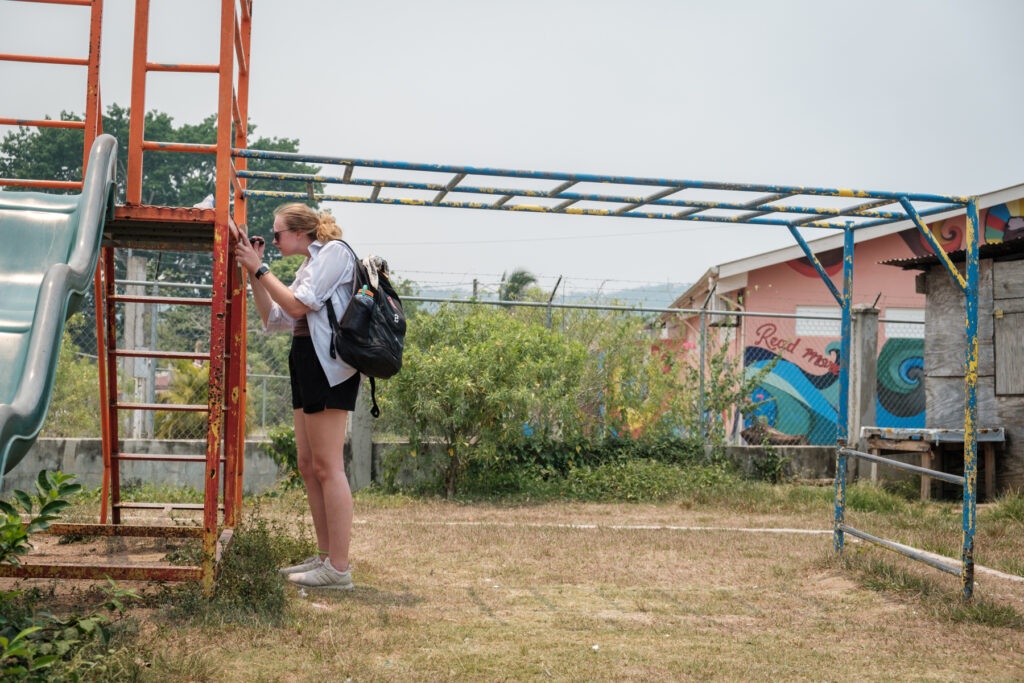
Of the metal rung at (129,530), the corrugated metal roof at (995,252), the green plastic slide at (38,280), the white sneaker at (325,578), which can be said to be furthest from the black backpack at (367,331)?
the corrugated metal roof at (995,252)

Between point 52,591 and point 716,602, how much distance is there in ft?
11.1

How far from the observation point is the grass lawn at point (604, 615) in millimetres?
3508

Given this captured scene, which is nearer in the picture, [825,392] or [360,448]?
[360,448]

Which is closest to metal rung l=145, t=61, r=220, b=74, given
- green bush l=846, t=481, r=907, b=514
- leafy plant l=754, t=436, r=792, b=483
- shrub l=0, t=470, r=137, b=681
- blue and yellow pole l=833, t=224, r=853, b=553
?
shrub l=0, t=470, r=137, b=681

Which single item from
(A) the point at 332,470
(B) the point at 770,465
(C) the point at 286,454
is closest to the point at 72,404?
(C) the point at 286,454

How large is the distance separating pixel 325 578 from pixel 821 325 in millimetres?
13594

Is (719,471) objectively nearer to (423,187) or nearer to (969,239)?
(969,239)

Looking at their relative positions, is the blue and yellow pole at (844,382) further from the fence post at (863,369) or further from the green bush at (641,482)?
the fence post at (863,369)

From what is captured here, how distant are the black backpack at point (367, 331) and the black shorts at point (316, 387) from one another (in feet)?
0.42

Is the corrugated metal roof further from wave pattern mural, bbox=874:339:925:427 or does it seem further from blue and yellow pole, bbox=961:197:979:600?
wave pattern mural, bbox=874:339:925:427

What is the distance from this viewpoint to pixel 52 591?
4.15 m

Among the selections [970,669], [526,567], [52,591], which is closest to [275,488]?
[526,567]

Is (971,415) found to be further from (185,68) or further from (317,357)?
(185,68)

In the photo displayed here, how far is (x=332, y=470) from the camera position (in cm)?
448
